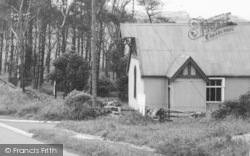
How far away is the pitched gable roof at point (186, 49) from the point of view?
32406 millimetres

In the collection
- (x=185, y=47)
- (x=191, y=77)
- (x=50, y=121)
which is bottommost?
(x=50, y=121)

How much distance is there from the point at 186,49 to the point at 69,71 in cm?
1240

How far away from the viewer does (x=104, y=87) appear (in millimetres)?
45938

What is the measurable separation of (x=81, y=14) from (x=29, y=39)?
8.18 metres

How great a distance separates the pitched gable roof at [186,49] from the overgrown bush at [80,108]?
7.04 meters

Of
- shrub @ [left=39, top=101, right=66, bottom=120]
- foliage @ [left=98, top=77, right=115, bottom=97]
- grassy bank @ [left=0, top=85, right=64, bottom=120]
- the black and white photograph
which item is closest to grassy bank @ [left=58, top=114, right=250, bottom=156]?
the black and white photograph

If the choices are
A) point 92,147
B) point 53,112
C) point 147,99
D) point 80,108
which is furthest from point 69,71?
point 92,147

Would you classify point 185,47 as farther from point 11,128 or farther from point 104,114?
point 11,128

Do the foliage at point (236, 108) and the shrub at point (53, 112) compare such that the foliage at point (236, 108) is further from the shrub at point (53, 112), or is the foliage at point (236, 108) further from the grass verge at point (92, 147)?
the grass verge at point (92, 147)

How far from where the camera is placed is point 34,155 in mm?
12023

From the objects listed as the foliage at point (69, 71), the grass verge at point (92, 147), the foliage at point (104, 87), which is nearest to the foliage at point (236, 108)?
the grass verge at point (92, 147)

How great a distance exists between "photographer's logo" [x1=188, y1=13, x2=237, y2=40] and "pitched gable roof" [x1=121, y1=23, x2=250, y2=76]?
0.38 m

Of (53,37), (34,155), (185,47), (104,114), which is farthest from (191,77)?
(53,37)

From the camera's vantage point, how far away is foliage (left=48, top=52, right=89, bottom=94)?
4122 cm
